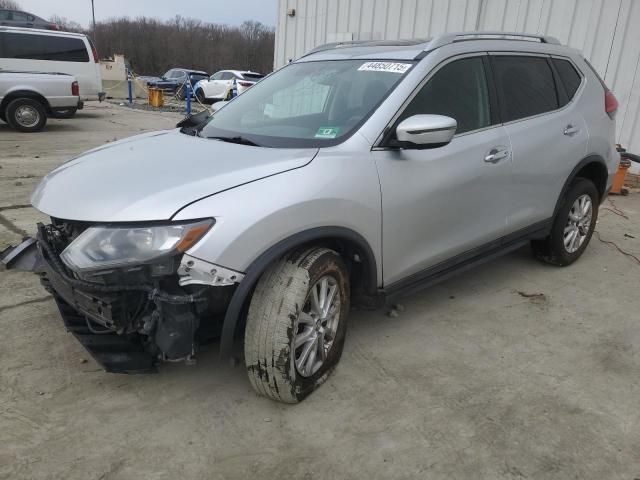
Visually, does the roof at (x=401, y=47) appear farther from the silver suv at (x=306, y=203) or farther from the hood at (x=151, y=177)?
the hood at (x=151, y=177)

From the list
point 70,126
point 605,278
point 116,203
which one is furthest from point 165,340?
point 70,126

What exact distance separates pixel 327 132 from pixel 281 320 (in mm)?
1057

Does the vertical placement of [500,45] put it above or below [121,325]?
above

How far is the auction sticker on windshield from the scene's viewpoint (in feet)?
9.91

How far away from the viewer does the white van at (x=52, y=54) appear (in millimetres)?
13148

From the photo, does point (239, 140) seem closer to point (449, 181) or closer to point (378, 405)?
point (449, 181)

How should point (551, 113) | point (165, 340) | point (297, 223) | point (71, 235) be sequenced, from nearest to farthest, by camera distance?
1. point (165, 340)
2. point (297, 223)
3. point (71, 235)
4. point (551, 113)

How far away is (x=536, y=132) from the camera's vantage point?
370 cm

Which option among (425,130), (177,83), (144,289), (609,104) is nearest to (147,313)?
(144,289)

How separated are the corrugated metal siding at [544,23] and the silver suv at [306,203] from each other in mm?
4339

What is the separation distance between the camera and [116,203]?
7.33ft

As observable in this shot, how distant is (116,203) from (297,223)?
0.77 m

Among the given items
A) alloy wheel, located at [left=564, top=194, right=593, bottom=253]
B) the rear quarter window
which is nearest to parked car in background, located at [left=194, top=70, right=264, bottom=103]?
the rear quarter window

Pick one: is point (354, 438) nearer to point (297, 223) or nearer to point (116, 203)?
point (297, 223)
